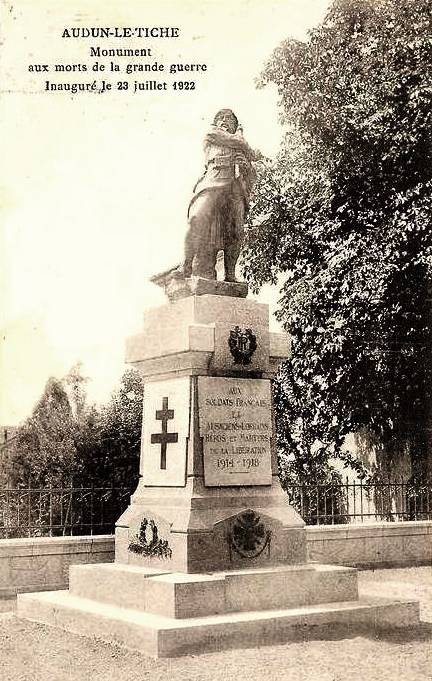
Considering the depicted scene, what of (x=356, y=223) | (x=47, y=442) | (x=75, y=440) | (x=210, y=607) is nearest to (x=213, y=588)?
(x=210, y=607)

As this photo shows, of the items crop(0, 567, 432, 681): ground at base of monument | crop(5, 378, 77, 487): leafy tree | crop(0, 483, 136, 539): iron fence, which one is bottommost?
crop(0, 567, 432, 681): ground at base of monument

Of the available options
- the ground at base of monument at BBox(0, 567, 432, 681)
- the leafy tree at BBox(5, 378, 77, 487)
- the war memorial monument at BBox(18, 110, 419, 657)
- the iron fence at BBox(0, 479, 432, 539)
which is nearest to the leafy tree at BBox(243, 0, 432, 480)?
the iron fence at BBox(0, 479, 432, 539)

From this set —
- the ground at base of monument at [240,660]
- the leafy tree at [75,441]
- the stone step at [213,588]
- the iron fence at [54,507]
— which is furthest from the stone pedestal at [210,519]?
the leafy tree at [75,441]

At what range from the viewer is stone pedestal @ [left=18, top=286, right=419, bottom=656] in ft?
22.9

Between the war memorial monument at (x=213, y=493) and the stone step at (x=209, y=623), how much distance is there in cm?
1

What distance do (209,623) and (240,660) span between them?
414 millimetres

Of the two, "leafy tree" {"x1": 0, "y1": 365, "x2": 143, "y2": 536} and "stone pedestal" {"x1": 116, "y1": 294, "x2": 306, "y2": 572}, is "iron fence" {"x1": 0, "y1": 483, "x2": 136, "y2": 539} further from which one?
"stone pedestal" {"x1": 116, "y1": 294, "x2": 306, "y2": 572}

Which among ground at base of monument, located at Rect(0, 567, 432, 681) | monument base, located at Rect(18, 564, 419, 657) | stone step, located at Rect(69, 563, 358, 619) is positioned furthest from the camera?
stone step, located at Rect(69, 563, 358, 619)

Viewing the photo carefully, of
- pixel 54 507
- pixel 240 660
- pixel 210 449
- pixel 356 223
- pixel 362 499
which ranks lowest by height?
pixel 240 660

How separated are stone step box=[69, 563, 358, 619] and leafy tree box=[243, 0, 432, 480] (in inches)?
344

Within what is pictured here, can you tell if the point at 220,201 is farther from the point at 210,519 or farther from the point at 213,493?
the point at 210,519

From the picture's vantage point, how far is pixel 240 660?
624 centimetres

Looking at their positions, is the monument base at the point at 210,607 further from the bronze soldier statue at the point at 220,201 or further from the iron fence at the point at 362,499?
the iron fence at the point at 362,499

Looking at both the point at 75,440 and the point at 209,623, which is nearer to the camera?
the point at 209,623
